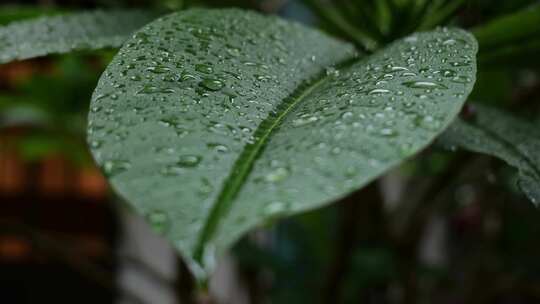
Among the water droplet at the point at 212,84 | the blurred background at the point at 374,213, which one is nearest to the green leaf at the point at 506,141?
the blurred background at the point at 374,213

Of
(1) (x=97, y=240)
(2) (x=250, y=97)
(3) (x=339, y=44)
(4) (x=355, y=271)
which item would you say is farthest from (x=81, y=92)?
(1) (x=97, y=240)

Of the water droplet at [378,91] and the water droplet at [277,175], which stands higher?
the water droplet at [277,175]

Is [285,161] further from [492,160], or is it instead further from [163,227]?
[492,160]

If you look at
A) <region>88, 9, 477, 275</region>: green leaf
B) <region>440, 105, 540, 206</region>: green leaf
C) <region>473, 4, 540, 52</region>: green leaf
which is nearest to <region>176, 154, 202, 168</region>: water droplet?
<region>88, 9, 477, 275</region>: green leaf

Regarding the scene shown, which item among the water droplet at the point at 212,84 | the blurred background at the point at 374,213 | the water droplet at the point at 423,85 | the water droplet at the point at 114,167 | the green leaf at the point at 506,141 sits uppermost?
the water droplet at the point at 423,85

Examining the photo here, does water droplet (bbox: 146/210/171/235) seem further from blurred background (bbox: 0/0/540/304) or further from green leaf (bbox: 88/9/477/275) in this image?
blurred background (bbox: 0/0/540/304)

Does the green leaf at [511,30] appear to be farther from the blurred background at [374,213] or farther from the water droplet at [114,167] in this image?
the water droplet at [114,167]
